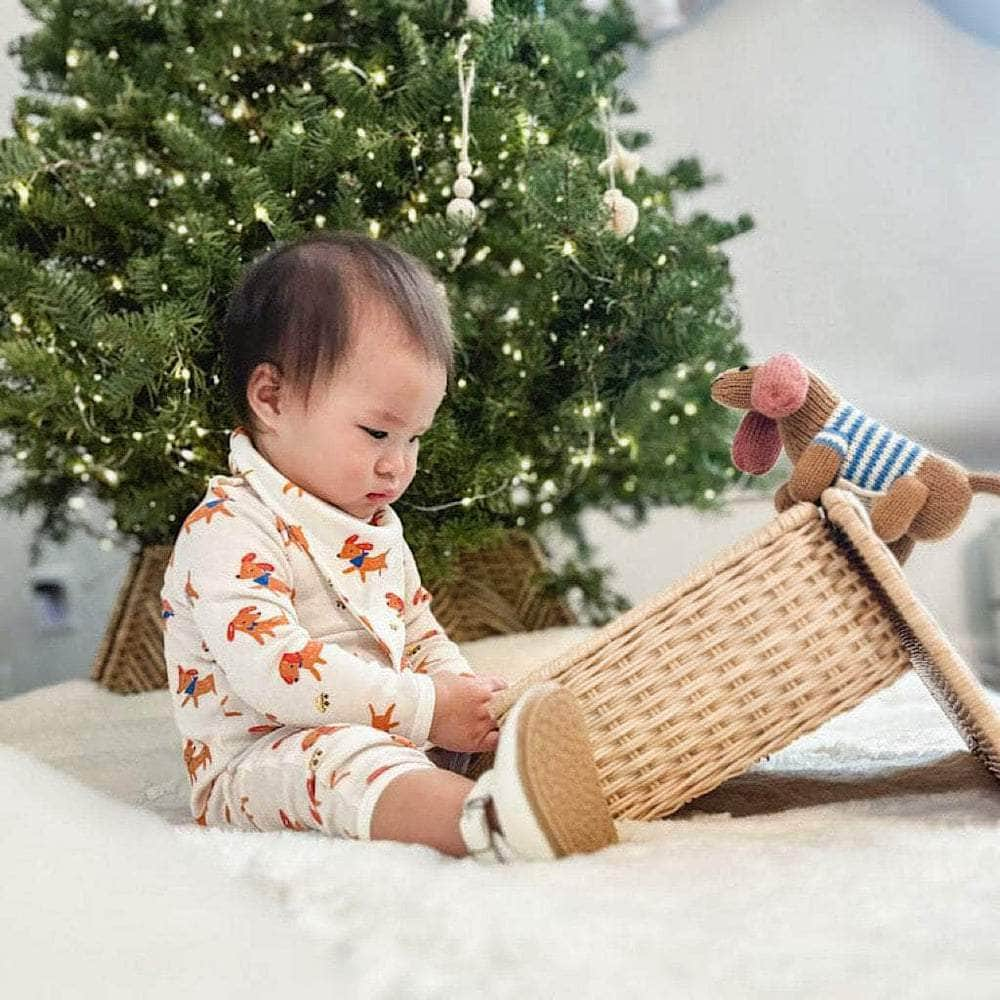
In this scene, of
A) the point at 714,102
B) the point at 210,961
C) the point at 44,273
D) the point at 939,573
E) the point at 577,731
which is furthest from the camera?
the point at 714,102

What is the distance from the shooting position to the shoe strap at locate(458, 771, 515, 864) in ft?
2.39

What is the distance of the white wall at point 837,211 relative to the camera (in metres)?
2.34

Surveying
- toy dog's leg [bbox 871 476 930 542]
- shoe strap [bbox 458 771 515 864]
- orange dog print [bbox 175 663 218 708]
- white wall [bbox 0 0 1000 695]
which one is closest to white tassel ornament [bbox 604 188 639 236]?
toy dog's leg [bbox 871 476 930 542]

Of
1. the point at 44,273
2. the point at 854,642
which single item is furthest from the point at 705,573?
the point at 44,273

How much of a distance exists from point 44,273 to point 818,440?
3.02 feet

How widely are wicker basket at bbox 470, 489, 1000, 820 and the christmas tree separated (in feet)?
2.02

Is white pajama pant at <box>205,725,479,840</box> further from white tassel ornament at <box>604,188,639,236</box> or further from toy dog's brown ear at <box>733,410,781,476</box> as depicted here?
white tassel ornament at <box>604,188,639,236</box>

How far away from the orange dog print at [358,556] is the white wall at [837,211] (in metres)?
1.33

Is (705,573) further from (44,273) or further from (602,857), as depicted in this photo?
(44,273)

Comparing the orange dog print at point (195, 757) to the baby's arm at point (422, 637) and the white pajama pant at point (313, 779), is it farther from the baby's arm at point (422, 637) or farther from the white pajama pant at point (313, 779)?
the baby's arm at point (422, 637)

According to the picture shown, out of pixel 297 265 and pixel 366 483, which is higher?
pixel 297 265

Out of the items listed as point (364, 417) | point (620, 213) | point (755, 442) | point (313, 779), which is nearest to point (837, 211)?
point (620, 213)

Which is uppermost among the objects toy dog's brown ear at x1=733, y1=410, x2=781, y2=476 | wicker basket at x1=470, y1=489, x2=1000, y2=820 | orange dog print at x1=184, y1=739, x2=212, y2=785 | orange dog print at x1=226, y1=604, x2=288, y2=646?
toy dog's brown ear at x1=733, y1=410, x2=781, y2=476

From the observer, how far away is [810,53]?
2.41m
